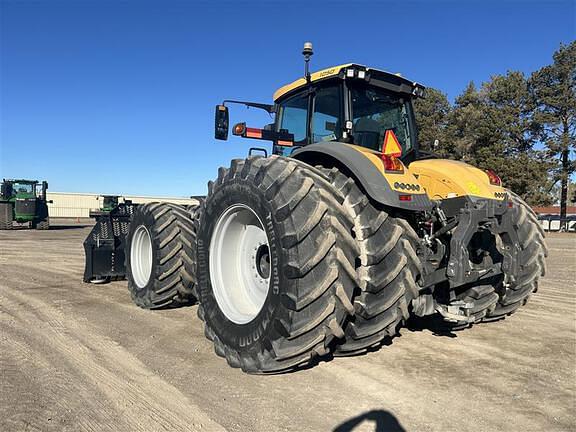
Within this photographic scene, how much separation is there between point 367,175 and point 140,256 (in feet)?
12.8

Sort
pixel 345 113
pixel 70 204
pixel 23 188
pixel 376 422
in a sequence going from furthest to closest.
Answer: pixel 70 204 < pixel 23 188 < pixel 345 113 < pixel 376 422

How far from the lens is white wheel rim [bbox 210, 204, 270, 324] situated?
13.2 feet

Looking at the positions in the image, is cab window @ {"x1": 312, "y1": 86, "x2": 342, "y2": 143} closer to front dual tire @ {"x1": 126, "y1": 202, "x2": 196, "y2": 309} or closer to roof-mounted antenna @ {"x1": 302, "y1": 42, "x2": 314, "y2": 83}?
roof-mounted antenna @ {"x1": 302, "y1": 42, "x2": 314, "y2": 83}

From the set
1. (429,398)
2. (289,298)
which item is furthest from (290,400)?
(429,398)

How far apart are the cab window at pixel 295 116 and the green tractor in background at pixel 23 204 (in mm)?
22777

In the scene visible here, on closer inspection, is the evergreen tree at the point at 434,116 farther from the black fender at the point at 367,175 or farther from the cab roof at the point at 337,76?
the black fender at the point at 367,175

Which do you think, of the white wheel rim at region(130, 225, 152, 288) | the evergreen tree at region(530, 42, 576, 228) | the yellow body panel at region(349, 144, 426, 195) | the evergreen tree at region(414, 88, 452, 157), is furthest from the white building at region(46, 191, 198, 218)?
the yellow body panel at region(349, 144, 426, 195)

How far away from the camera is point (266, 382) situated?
327 cm

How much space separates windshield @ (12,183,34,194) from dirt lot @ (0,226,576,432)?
2292cm

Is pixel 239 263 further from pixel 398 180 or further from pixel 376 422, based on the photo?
pixel 376 422

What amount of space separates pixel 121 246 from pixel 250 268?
3775 millimetres

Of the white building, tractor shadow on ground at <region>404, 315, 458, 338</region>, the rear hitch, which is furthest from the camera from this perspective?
the white building

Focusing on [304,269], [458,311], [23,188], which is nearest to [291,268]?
[304,269]

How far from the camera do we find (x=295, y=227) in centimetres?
311
